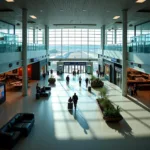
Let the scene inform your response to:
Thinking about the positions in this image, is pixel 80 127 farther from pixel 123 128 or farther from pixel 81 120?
pixel 123 128

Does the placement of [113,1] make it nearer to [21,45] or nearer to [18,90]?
[21,45]

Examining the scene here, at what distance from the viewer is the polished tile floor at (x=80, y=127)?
11.1 meters

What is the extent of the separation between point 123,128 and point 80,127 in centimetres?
244

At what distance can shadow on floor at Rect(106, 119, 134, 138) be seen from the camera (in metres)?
12.6

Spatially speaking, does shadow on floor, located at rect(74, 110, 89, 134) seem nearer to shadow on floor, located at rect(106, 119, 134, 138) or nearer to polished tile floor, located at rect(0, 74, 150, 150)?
polished tile floor, located at rect(0, 74, 150, 150)

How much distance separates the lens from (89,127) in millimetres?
13680

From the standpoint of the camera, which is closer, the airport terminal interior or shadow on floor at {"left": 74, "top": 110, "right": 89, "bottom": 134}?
the airport terminal interior

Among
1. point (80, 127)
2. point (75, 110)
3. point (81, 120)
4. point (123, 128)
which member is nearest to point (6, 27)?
point (75, 110)

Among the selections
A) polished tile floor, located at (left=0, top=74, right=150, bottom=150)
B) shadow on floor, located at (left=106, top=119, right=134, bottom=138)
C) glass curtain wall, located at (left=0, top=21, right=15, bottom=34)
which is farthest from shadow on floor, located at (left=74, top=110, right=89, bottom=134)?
glass curtain wall, located at (left=0, top=21, right=15, bottom=34)

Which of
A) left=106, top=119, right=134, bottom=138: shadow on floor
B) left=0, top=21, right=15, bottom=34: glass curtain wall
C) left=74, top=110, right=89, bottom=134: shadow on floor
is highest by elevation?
left=0, top=21, right=15, bottom=34: glass curtain wall

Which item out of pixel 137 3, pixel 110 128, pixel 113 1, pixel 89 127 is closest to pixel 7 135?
pixel 89 127

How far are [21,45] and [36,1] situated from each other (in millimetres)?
5142

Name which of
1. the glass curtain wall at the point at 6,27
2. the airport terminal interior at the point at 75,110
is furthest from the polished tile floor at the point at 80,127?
the glass curtain wall at the point at 6,27

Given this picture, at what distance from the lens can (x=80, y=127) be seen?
1366cm
